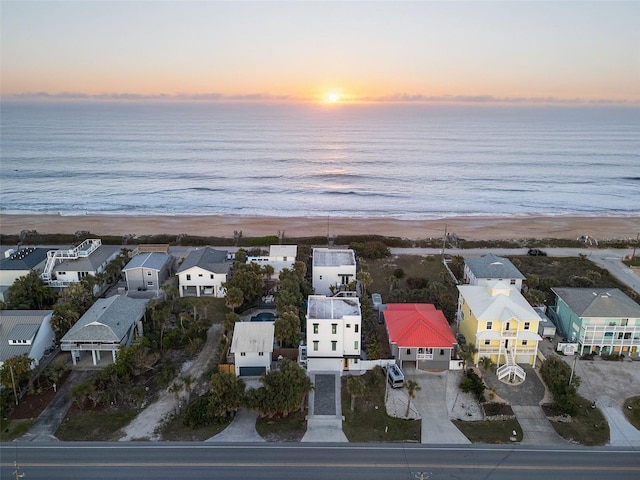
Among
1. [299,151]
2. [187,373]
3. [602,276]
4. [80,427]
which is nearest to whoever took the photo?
[80,427]

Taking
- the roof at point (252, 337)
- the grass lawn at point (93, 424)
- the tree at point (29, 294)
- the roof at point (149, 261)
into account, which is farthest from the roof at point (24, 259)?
the roof at point (252, 337)

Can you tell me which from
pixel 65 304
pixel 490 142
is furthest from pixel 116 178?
pixel 490 142

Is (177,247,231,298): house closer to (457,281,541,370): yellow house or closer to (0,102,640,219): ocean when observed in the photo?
(457,281,541,370): yellow house

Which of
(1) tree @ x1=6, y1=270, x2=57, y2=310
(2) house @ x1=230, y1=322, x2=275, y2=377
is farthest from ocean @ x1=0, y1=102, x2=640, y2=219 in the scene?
(2) house @ x1=230, y1=322, x2=275, y2=377

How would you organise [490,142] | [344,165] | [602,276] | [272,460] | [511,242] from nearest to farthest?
[272,460] → [602,276] → [511,242] → [344,165] → [490,142]

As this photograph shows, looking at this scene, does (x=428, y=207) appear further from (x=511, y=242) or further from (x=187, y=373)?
(x=187, y=373)

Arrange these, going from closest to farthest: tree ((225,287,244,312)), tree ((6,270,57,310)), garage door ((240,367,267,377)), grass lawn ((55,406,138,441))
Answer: grass lawn ((55,406,138,441)) → garage door ((240,367,267,377)) → tree ((225,287,244,312)) → tree ((6,270,57,310))

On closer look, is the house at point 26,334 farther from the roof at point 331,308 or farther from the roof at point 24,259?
the roof at point 331,308
